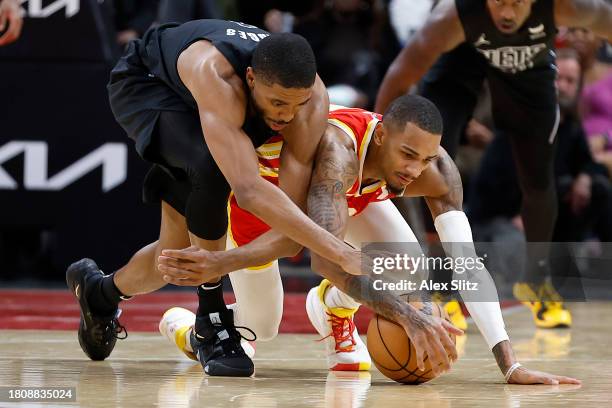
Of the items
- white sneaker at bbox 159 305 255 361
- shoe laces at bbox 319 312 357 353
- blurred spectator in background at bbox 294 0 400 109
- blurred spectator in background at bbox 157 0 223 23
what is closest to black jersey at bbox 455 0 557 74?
shoe laces at bbox 319 312 357 353

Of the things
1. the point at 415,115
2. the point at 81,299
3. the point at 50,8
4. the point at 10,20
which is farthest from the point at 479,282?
the point at 50,8

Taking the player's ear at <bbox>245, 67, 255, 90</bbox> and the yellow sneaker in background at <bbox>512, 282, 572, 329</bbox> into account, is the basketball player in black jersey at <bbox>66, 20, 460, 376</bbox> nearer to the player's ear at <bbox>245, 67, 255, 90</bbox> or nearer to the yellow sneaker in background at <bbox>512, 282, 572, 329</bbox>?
the player's ear at <bbox>245, 67, 255, 90</bbox>

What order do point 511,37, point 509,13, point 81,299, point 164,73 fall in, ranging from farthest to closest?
1. point 511,37
2. point 509,13
3. point 81,299
4. point 164,73

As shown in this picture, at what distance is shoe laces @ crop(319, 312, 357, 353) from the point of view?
4.86m

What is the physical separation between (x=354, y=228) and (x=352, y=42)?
4.47 metres

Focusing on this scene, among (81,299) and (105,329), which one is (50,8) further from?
(105,329)

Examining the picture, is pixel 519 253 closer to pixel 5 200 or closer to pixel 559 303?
pixel 559 303

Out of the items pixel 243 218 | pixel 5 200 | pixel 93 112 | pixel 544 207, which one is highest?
pixel 243 218

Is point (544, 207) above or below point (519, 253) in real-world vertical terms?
above

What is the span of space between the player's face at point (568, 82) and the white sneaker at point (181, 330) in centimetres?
435

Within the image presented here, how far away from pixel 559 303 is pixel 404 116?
8.89ft

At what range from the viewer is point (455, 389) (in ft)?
13.6

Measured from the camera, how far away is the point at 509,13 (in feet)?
19.6

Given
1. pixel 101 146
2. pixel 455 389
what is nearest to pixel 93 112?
pixel 101 146
